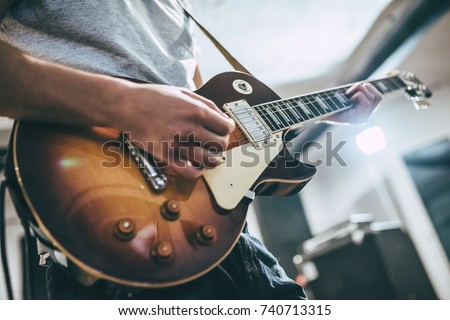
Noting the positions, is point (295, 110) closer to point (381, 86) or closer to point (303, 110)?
point (303, 110)

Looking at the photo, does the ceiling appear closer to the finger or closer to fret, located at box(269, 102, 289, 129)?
the finger

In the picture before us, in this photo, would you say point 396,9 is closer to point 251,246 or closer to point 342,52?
point 342,52

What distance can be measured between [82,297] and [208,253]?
21 cm

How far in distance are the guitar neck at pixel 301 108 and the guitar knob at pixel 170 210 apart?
1.23ft

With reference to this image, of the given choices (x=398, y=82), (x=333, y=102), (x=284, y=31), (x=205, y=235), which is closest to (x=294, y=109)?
(x=333, y=102)

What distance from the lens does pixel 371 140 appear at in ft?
13.5

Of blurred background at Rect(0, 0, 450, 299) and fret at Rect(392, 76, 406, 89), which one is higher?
fret at Rect(392, 76, 406, 89)

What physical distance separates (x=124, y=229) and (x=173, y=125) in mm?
186

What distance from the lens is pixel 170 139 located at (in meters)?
0.56

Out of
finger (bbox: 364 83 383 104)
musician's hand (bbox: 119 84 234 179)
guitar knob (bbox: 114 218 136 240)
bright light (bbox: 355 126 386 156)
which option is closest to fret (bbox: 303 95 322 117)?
finger (bbox: 364 83 383 104)


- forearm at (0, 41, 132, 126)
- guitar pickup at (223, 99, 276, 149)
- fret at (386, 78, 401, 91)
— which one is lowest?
guitar pickup at (223, 99, 276, 149)

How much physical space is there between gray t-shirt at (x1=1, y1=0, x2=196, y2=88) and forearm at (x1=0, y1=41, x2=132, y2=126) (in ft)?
0.43

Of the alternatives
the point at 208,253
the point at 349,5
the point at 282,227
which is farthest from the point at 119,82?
the point at 282,227

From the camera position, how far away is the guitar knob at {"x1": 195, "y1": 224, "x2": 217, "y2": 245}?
56cm
